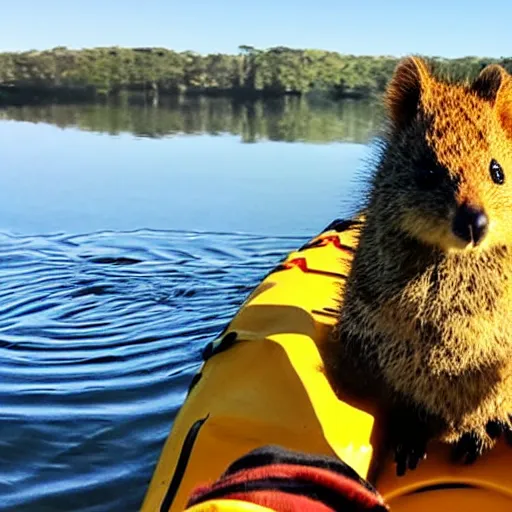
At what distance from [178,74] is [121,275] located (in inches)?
1540

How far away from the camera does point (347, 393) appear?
3561 millimetres

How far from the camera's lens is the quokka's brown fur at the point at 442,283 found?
308cm

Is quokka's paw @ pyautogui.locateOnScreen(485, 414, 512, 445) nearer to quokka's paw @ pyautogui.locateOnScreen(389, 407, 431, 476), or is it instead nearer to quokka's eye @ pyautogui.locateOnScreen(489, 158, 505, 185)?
quokka's paw @ pyautogui.locateOnScreen(389, 407, 431, 476)

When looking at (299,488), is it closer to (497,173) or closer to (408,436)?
(408,436)

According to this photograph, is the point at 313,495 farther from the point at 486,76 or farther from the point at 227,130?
the point at 227,130

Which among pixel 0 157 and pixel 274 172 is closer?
pixel 274 172

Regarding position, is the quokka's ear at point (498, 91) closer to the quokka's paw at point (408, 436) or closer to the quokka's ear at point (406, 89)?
the quokka's ear at point (406, 89)

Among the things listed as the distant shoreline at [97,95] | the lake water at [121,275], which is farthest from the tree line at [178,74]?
the lake water at [121,275]

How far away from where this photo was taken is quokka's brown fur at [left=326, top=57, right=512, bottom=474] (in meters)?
3.08

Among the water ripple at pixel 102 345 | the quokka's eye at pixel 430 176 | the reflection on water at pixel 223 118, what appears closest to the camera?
the quokka's eye at pixel 430 176

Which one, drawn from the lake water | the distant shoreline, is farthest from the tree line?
the lake water

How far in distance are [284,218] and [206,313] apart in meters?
4.48

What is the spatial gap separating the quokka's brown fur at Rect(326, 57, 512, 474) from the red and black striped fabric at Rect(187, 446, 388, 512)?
2.27 ft

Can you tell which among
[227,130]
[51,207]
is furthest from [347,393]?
[227,130]
